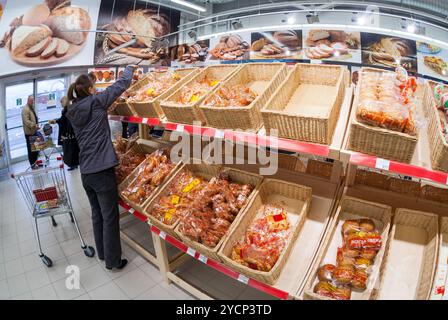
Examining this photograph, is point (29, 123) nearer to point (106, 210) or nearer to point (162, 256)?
point (106, 210)

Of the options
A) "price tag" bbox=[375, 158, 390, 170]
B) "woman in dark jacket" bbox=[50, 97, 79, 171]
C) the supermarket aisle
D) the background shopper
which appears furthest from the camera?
the background shopper

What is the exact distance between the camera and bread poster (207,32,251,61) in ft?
22.1

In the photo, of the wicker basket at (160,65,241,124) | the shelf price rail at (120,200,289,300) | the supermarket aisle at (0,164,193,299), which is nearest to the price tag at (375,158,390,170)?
the shelf price rail at (120,200,289,300)

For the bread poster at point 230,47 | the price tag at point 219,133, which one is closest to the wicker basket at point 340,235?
the price tag at point 219,133

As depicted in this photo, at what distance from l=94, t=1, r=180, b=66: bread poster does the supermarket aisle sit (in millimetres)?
4751

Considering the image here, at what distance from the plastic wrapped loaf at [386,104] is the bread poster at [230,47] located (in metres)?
5.30

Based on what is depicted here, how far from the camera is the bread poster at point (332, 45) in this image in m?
5.90

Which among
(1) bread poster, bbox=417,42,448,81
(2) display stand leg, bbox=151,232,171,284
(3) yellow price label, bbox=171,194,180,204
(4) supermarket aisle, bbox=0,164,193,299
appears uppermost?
(1) bread poster, bbox=417,42,448,81

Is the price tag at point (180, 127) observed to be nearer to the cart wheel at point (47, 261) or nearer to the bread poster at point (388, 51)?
the cart wheel at point (47, 261)

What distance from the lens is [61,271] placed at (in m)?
3.12

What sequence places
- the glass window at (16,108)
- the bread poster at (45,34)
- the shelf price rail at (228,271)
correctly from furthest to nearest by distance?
the glass window at (16,108) < the bread poster at (45,34) < the shelf price rail at (228,271)

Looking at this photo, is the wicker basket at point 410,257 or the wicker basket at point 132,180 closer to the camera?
the wicker basket at point 410,257

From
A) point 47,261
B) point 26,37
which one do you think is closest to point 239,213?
point 47,261

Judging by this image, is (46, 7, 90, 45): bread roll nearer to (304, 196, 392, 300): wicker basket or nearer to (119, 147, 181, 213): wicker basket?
(119, 147, 181, 213): wicker basket
